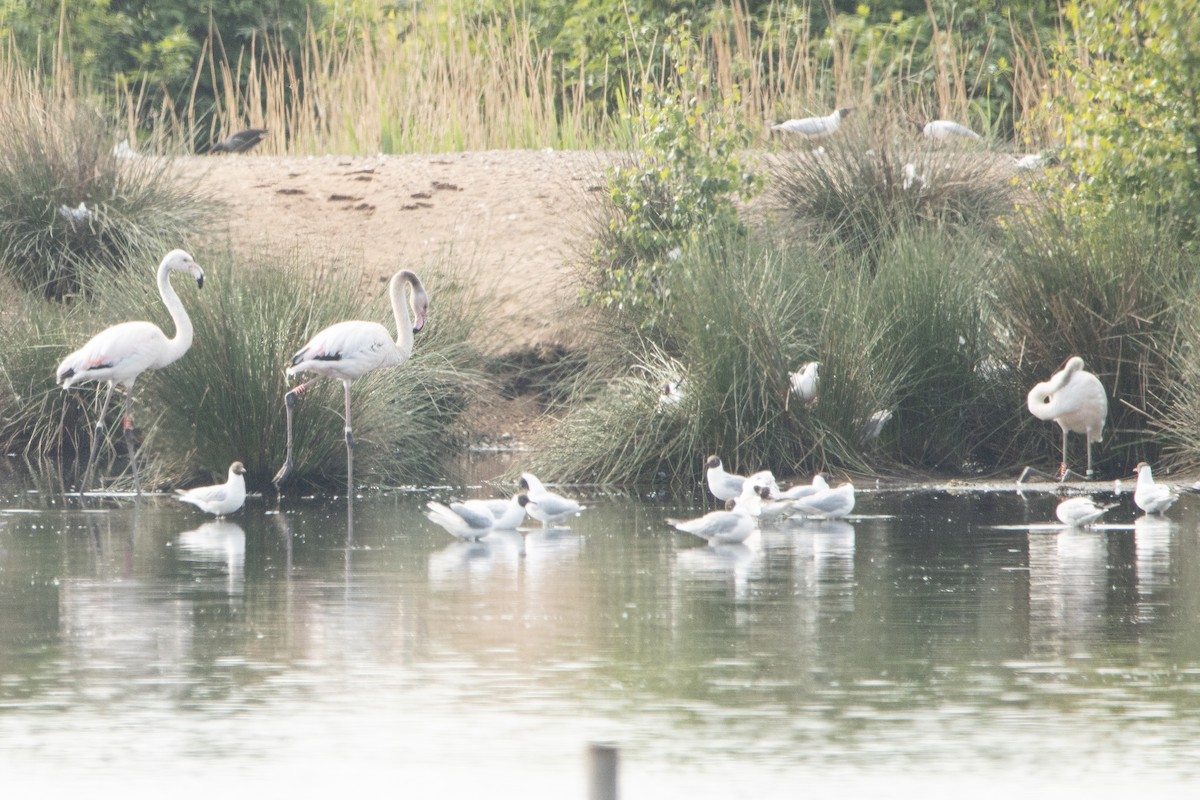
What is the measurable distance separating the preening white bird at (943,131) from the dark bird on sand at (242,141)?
25.7 ft

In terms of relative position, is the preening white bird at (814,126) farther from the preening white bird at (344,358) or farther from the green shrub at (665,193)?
the preening white bird at (344,358)

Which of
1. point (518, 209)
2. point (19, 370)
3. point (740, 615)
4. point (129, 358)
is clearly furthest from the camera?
point (518, 209)

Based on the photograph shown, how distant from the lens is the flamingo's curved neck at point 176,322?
1252cm

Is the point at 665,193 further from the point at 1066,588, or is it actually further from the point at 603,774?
the point at 603,774

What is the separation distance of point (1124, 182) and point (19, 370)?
7887 mm

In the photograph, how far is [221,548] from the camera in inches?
394

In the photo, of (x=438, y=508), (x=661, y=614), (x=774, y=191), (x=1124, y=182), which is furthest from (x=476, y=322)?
(x=661, y=614)

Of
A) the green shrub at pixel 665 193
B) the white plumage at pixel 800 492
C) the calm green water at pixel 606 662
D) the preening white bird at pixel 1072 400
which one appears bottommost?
the calm green water at pixel 606 662

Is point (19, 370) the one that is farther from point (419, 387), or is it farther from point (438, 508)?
point (438, 508)

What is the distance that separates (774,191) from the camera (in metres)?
17.0

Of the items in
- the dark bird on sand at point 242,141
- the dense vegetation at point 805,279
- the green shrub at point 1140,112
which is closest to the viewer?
the dense vegetation at point 805,279

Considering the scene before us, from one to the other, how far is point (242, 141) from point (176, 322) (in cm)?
971

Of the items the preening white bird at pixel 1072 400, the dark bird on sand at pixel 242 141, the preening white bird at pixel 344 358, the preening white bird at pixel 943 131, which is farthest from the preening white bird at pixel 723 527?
the dark bird on sand at pixel 242 141

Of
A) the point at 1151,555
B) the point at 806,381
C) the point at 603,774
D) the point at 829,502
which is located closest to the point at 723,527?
the point at 829,502
